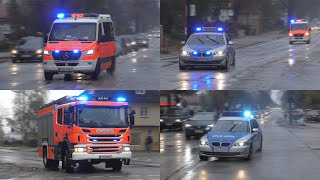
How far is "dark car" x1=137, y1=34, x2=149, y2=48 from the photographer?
47.6 m

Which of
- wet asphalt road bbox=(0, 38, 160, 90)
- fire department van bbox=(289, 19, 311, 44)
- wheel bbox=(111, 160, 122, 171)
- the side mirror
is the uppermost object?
fire department van bbox=(289, 19, 311, 44)

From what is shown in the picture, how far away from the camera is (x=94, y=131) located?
765 inches

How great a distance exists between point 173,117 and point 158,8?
33.1ft

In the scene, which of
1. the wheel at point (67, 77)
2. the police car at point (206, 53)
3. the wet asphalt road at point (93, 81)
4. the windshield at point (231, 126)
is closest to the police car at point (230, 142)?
the windshield at point (231, 126)

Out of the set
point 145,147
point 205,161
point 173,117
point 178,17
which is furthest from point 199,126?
point 178,17

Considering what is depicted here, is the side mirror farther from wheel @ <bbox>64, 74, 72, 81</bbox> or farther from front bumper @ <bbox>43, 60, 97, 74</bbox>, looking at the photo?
wheel @ <bbox>64, 74, 72, 81</bbox>

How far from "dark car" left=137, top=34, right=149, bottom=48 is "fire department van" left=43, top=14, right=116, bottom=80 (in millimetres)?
21331

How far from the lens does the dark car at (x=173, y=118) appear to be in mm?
42750

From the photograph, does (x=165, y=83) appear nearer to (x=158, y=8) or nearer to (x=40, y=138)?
(x=40, y=138)

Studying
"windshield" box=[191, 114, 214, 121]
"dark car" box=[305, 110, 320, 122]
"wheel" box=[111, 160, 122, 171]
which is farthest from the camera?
"dark car" box=[305, 110, 320, 122]

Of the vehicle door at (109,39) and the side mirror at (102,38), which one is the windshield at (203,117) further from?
the side mirror at (102,38)

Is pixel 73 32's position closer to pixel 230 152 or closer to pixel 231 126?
pixel 231 126

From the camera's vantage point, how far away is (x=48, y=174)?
2059 cm

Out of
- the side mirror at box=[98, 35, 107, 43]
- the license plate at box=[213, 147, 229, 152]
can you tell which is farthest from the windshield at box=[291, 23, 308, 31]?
the license plate at box=[213, 147, 229, 152]
